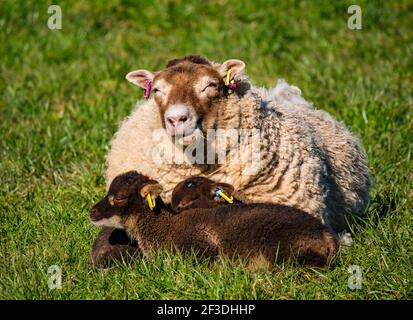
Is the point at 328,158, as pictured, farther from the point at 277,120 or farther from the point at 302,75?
the point at 302,75

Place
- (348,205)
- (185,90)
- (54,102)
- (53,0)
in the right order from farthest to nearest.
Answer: (53,0), (54,102), (348,205), (185,90)

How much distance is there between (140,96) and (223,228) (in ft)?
13.3

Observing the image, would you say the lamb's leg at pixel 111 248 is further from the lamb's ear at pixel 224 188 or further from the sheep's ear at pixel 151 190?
the lamb's ear at pixel 224 188

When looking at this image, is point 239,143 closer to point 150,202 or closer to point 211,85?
point 211,85

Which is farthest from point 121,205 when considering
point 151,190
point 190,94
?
point 190,94

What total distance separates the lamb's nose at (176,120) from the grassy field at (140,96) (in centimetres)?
89

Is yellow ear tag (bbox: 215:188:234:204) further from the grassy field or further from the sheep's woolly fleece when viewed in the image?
the grassy field

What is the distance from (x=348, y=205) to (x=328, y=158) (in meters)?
0.41

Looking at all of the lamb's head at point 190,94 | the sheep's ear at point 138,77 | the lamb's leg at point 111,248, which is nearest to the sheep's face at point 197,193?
the lamb's head at point 190,94

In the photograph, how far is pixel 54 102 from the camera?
9.71m

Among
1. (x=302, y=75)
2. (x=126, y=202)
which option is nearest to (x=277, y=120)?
(x=126, y=202)

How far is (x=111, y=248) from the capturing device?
19.1 ft

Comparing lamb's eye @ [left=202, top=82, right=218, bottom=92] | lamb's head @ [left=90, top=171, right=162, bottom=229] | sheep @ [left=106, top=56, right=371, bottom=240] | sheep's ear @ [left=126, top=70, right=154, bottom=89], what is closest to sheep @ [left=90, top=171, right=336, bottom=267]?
lamb's head @ [left=90, top=171, right=162, bottom=229]

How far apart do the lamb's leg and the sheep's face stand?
1.36ft
